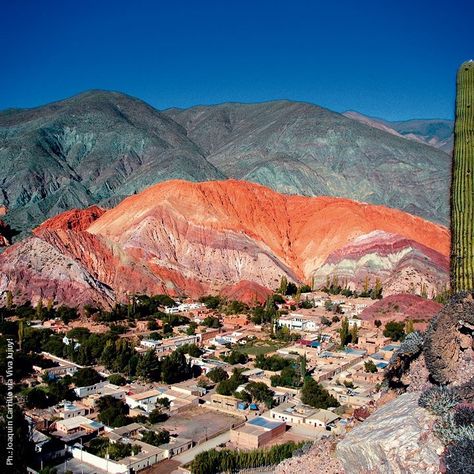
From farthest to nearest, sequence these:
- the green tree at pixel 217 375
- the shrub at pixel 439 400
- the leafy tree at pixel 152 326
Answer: the leafy tree at pixel 152 326 → the green tree at pixel 217 375 → the shrub at pixel 439 400

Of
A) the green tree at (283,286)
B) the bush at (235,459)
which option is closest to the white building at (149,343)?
the bush at (235,459)

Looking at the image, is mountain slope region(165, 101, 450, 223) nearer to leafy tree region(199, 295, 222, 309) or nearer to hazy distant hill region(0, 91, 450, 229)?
hazy distant hill region(0, 91, 450, 229)

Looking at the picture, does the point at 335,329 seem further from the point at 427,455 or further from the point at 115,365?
the point at 427,455

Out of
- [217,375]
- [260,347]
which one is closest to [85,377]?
[217,375]

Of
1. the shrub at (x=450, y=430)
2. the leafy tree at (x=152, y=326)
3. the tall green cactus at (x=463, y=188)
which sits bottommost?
the leafy tree at (x=152, y=326)

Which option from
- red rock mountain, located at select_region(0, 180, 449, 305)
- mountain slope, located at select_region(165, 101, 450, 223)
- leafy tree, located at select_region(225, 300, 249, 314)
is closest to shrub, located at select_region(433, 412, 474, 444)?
leafy tree, located at select_region(225, 300, 249, 314)

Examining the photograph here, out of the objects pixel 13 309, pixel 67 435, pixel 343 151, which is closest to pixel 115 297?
pixel 13 309

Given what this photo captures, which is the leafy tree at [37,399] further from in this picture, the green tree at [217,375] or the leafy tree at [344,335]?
the leafy tree at [344,335]
